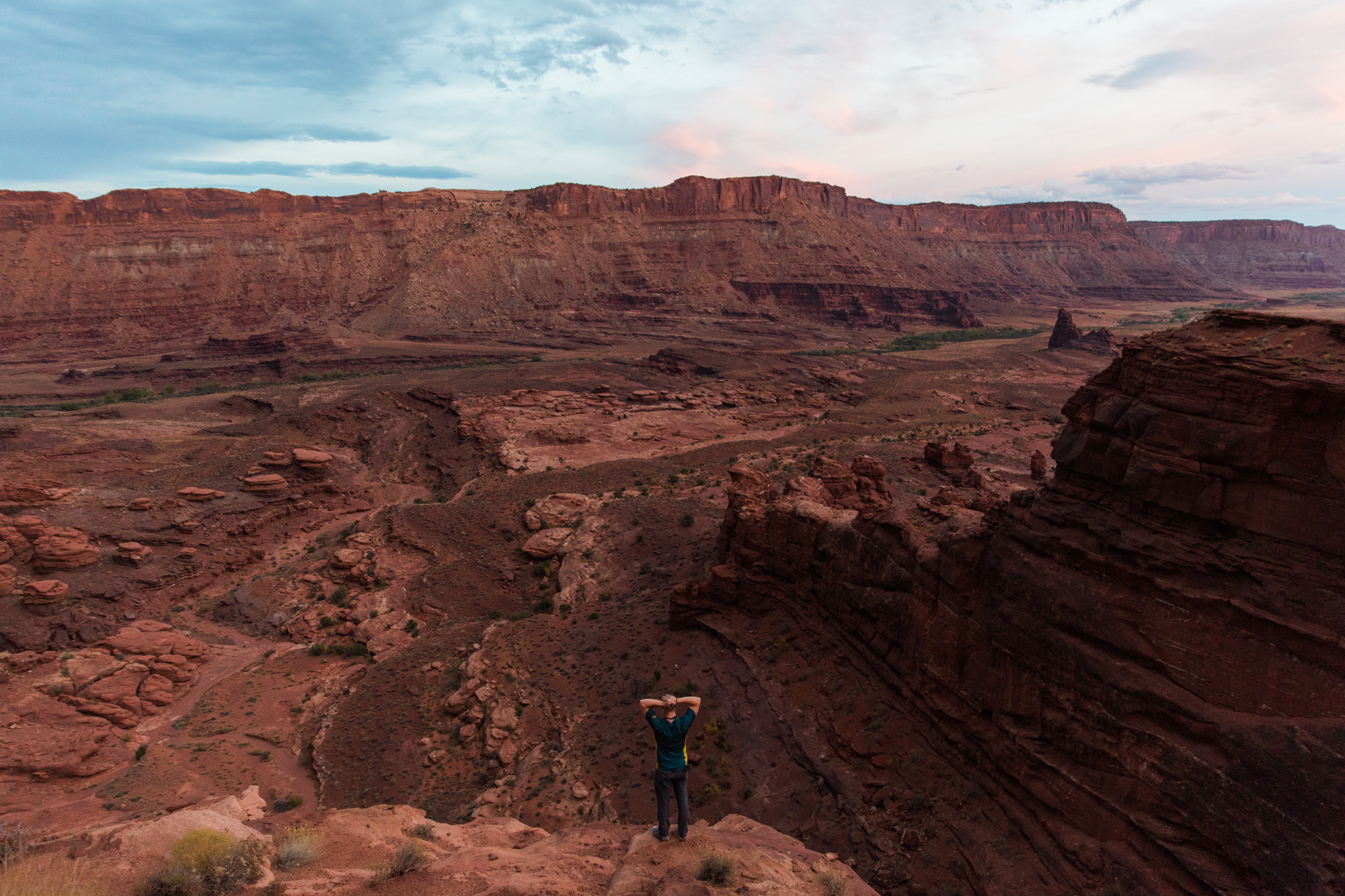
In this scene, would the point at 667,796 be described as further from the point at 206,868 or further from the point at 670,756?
the point at 206,868

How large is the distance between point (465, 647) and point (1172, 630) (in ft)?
59.3

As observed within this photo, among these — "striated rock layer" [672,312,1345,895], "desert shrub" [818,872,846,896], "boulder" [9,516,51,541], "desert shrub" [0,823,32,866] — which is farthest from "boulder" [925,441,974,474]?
"boulder" [9,516,51,541]

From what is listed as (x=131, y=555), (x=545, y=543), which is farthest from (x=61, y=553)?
(x=545, y=543)

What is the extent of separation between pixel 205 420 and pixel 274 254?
242 feet

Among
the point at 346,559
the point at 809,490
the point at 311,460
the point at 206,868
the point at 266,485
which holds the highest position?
the point at 809,490

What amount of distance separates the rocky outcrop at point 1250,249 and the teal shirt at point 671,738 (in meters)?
221

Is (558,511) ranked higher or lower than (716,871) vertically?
lower

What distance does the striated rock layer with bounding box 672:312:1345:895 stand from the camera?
7.12 metres

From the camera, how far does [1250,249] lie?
7210 inches

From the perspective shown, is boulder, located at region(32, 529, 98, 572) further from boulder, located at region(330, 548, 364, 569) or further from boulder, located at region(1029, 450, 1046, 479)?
boulder, located at region(1029, 450, 1046, 479)

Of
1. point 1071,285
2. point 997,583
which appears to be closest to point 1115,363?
point 997,583

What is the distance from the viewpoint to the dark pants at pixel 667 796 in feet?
26.2

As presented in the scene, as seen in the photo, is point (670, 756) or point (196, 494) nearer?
point (670, 756)

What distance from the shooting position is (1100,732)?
28.1 ft
